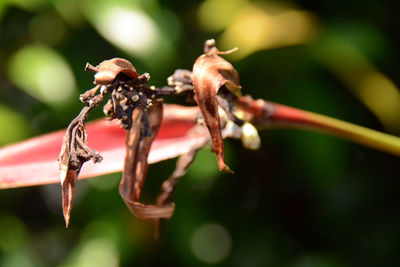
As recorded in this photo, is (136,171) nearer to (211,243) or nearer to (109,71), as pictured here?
(109,71)

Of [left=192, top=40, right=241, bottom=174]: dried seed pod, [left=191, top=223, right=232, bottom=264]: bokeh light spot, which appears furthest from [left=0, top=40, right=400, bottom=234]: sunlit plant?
[left=191, top=223, right=232, bottom=264]: bokeh light spot

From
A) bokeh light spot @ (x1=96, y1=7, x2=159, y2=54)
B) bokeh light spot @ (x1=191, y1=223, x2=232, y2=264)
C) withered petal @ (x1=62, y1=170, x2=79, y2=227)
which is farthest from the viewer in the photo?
bokeh light spot @ (x1=191, y1=223, x2=232, y2=264)

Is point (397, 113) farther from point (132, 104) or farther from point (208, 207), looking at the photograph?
point (132, 104)

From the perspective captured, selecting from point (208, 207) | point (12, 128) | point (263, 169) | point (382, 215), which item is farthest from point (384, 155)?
point (12, 128)

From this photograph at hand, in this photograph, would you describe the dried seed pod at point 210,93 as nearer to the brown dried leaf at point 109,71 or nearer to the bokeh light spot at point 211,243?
the brown dried leaf at point 109,71

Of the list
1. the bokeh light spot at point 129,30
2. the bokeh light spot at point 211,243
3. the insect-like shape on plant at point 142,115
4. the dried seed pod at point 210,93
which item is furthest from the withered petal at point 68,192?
the bokeh light spot at point 211,243

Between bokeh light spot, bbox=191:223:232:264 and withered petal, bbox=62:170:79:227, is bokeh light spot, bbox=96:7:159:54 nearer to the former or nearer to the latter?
bokeh light spot, bbox=191:223:232:264
